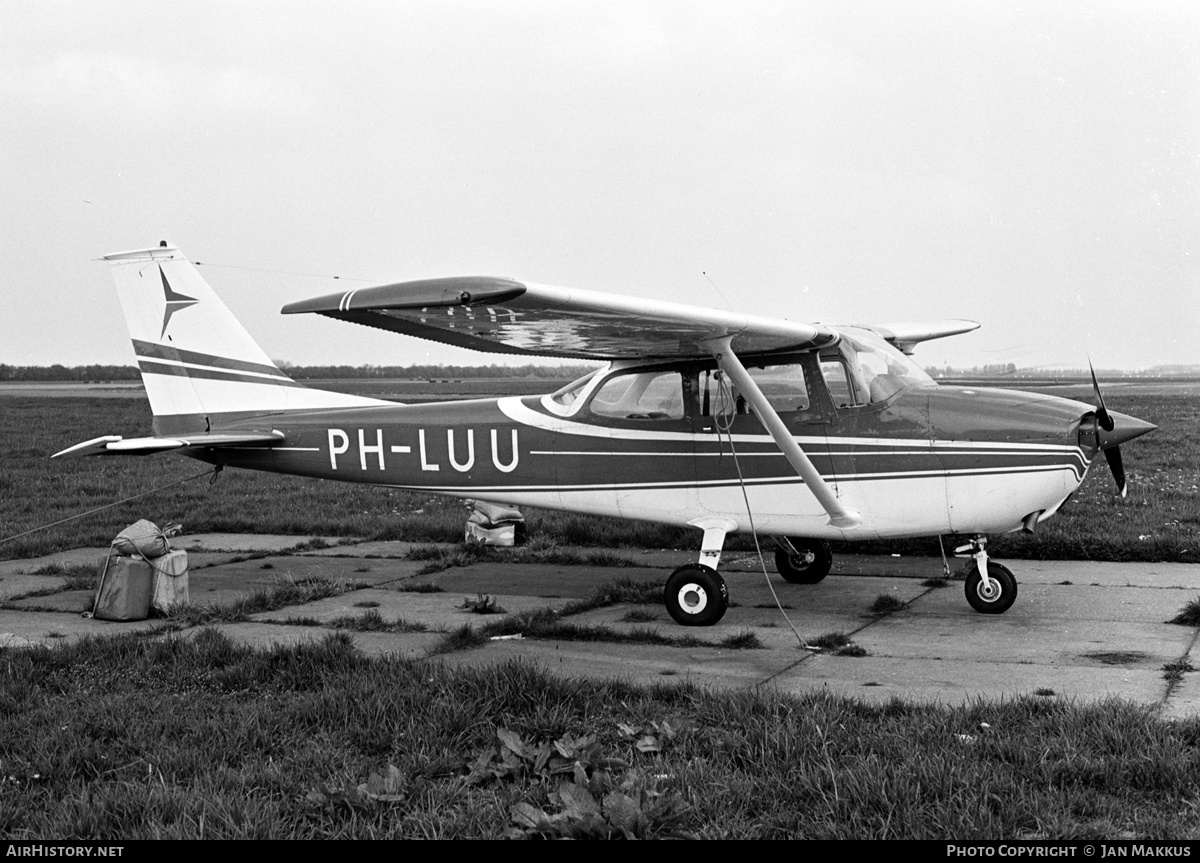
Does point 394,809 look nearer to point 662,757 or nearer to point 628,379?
point 662,757

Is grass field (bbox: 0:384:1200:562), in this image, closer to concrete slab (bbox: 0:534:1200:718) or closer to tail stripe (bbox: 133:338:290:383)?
concrete slab (bbox: 0:534:1200:718)

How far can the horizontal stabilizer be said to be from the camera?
843cm

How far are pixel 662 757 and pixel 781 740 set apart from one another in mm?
500

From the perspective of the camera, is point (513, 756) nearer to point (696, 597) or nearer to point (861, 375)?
point (696, 597)

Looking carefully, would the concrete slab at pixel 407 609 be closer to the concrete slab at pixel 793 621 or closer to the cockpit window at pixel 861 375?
the concrete slab at pixel 793 621

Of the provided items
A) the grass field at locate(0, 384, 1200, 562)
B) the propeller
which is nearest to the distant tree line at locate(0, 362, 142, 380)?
the grass field at locate(0, 384, 1200, 562)

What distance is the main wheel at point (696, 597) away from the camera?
7.56m

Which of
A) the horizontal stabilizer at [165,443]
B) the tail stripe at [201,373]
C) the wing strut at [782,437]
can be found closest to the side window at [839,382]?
the wing strut at [782,437]

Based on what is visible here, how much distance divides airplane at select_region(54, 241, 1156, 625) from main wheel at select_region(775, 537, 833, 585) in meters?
0.02

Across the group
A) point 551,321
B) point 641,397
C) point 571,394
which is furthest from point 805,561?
point 551,321

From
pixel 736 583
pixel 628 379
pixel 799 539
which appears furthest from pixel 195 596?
pixel 799 539

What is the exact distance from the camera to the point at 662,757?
437 cm

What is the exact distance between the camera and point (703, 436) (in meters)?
8.38

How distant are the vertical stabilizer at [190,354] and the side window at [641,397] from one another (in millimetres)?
2794
